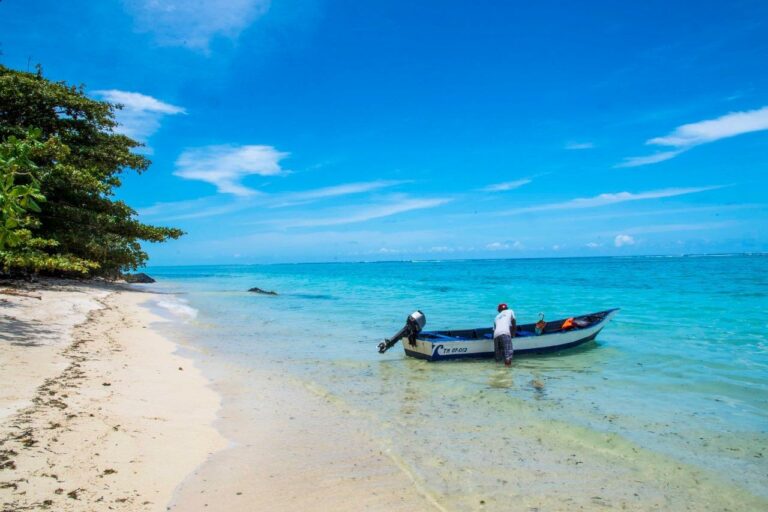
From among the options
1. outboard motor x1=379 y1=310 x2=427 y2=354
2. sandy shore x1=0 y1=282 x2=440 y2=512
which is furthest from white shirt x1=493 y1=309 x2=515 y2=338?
sandy shore x1=0 y1=282 x2=440 y2=512

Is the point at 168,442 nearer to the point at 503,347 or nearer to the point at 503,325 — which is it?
the point at 503,347

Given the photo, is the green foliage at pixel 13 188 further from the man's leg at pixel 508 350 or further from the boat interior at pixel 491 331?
the man's leg at pixel 508 350

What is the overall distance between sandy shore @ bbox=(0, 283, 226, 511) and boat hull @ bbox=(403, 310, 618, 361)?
20.1 feet

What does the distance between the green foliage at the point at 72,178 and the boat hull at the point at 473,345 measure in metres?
13.5

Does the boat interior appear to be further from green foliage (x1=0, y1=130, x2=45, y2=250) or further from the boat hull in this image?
green foliage (x1=0, y1=130, x2=45, y2=250)

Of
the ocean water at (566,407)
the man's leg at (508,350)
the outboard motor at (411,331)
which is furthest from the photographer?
the outboard motor at (411,331)

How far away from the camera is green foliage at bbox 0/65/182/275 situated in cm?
1911

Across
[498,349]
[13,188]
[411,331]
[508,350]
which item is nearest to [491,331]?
[498,349]

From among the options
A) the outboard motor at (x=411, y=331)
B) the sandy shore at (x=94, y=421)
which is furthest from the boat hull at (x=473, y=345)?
the sandy shore at (x=94, y=421)

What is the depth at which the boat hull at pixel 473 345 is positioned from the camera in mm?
12930

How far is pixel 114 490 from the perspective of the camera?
14.7 feet

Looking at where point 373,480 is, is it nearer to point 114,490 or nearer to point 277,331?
point 114,490

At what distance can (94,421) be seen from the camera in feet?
19.9

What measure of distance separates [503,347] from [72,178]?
19443mm
